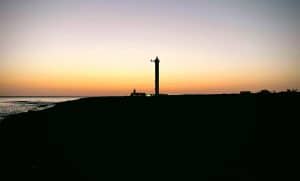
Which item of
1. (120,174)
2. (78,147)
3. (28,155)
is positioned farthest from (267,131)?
(28,155)

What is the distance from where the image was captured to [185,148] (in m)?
9.37

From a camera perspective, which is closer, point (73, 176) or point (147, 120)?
point (73, 176)

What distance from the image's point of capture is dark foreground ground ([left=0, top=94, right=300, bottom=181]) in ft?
25.5

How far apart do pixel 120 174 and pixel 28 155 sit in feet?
19.5

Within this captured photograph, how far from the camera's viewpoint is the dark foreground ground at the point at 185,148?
7785 millimetres

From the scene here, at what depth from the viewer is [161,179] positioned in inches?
298

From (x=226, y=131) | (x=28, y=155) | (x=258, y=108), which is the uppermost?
(x=258, y=108)

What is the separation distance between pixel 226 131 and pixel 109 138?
494 centimetres

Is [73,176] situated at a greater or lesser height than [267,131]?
lesser

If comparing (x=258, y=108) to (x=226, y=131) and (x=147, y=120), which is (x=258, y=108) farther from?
(x=147, y=120)

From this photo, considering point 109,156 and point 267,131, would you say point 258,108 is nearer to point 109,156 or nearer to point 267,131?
point 267,131

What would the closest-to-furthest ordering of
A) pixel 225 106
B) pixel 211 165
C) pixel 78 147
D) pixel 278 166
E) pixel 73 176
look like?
pixel 278 166 < pixel 211 165 < pixel 73 176 < pixel 225 106 < pixel 78 147

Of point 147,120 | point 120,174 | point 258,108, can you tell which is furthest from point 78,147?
point 258,108

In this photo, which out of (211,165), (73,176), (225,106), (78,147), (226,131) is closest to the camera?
(211,165)
